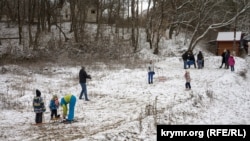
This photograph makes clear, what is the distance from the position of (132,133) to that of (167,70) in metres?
18.0

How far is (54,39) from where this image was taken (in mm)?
44875

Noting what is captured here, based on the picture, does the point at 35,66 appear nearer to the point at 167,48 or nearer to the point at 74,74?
the point at 74,74

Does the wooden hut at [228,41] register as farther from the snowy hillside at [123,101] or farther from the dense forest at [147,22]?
the snowy hillside at [123,101]

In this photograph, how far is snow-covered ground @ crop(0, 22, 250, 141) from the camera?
1301 centimetres

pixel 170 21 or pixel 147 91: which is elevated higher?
pixel 170 21


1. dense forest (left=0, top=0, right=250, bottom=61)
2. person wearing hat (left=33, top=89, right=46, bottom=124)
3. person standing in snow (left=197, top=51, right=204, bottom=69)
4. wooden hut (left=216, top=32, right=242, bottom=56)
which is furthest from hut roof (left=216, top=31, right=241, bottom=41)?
person wearing hat (left=33, top=89, right=46, bottom=124)

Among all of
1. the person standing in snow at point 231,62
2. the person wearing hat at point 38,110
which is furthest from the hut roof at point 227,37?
the person wearing hat at point 38,110

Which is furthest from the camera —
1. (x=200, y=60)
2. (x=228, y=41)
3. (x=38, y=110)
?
(x=228, y=41)

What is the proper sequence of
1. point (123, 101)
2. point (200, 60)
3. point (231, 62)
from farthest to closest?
point (200, 60) → point (231, 62) → point (123, 101)

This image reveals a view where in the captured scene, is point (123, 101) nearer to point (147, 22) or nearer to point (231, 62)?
point (231, 62)

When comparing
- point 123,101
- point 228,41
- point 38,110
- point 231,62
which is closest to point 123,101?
point 123,101

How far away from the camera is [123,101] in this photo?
61.5 ft

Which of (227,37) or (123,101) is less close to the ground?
(227,37)

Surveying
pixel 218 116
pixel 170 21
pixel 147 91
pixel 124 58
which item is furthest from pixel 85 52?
pixel 218 116
